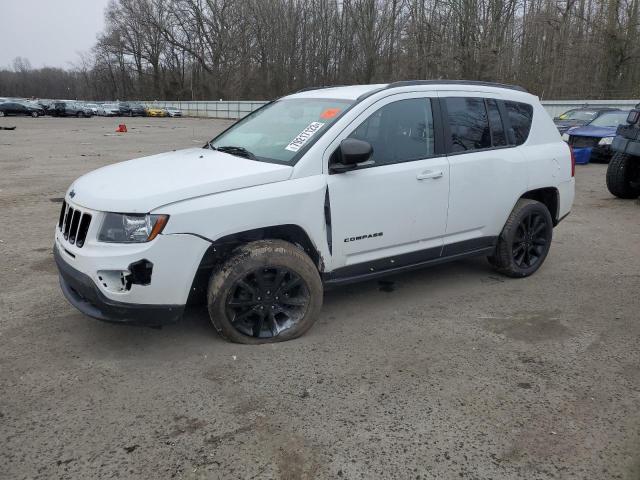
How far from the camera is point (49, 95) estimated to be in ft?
405

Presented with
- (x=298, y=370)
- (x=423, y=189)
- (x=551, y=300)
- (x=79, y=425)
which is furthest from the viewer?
(x=551, y=300)

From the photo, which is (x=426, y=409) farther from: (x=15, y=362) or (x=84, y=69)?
(x=84, y=69)

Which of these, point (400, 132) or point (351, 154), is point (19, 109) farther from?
point (351, 154)

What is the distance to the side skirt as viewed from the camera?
396 centimetres

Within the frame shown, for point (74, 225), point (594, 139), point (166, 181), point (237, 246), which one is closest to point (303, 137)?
point (237, 246)

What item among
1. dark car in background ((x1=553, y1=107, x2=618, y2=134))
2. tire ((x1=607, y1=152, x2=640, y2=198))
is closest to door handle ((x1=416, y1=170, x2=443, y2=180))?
tire ((x1=607, y1=152, x2=640, y2=198))

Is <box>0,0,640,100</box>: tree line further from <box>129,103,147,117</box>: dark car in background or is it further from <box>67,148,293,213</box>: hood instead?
<box>67,148,293,213</box>: hood

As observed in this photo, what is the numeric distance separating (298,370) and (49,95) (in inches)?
5524

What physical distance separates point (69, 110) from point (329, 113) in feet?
174

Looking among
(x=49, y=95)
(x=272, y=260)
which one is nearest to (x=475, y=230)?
(x=272, y=260)

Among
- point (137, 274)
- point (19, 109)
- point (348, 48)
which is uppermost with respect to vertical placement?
point (348, 48)

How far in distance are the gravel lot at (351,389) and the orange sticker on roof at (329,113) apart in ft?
5.14

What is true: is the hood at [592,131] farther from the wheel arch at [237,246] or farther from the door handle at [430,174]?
the wheel arch at [237,246]

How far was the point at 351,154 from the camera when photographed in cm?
361
